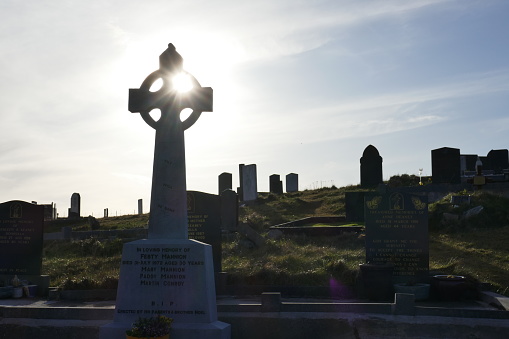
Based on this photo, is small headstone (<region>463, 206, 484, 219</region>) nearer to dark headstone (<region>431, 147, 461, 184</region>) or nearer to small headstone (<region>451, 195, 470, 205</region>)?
small headstone (<region>451, 195, 470, 205</region>)

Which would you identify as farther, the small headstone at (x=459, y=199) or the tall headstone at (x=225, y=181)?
the tall headstone at (x=225, y=181)

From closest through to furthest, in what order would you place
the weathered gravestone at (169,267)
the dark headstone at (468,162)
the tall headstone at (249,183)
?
the weathered gravestone at (169,267), the tall headstone at (249,183), the dark headstone at (468,162)

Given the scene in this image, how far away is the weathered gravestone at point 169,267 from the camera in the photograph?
7699 millimetres

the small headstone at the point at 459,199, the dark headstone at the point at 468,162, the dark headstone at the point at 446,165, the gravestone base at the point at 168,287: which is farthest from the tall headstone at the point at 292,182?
the gravestone base at the point at 168,287

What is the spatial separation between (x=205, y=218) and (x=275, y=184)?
971 inches

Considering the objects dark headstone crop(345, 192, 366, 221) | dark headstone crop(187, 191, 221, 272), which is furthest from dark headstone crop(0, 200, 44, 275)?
dark headstone crop(345, 192, 366, 221)

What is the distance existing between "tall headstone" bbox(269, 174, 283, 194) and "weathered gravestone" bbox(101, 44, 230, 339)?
95.1ft

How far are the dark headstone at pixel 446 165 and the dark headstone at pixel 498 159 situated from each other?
7.31m

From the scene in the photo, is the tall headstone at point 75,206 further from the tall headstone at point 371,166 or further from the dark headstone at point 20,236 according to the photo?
the dark headstone at point 20,236

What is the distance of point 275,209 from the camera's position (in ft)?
93.0

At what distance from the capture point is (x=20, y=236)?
13.2 m

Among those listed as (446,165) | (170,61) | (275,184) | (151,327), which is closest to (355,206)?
(446,165)

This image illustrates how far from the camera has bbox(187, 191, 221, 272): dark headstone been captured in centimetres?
1291

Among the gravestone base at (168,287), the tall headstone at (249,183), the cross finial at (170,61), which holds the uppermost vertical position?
the cross finial at (170,61)
